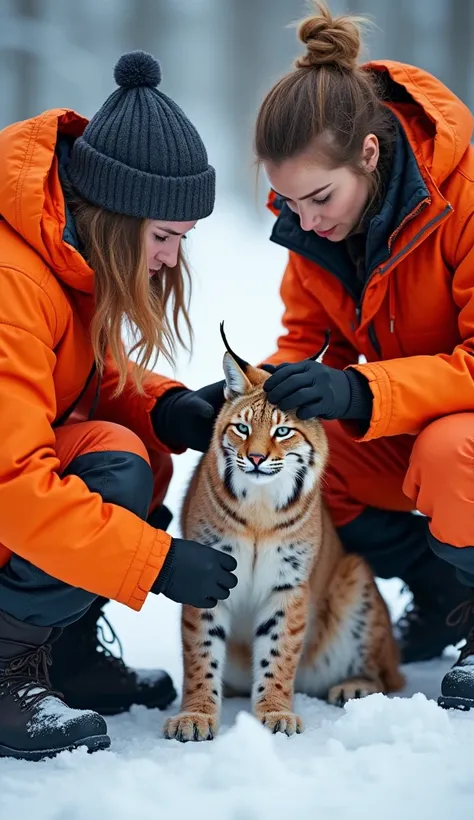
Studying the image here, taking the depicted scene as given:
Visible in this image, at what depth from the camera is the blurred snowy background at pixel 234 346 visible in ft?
6.26

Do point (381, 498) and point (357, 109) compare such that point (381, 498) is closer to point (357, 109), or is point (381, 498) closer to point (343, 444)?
point (343, 444)

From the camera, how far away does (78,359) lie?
2.60 metres

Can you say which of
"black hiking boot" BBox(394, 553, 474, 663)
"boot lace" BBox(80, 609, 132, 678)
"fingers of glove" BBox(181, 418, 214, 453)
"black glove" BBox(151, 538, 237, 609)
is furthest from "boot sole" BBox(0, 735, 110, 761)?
"black hiking boot" BBox(394, 553, 474, 663)

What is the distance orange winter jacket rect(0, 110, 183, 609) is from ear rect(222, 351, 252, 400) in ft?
1.47

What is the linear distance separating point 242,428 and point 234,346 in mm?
4158

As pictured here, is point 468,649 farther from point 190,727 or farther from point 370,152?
point 370,152

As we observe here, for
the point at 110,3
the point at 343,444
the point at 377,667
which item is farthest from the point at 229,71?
the point at 377,667

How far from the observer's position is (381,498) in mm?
3219

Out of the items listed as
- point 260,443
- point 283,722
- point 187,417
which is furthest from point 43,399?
point 283,722

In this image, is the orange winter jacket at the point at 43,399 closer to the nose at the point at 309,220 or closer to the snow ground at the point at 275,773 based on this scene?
the snow ground at the point at 275,773

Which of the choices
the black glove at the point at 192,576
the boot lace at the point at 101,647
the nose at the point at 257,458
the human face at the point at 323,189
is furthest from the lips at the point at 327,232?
the boot lace at the point at 101,647

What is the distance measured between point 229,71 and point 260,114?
6116mm

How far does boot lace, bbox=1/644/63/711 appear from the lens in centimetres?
237

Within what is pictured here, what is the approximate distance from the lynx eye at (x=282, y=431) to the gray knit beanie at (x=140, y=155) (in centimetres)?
62
